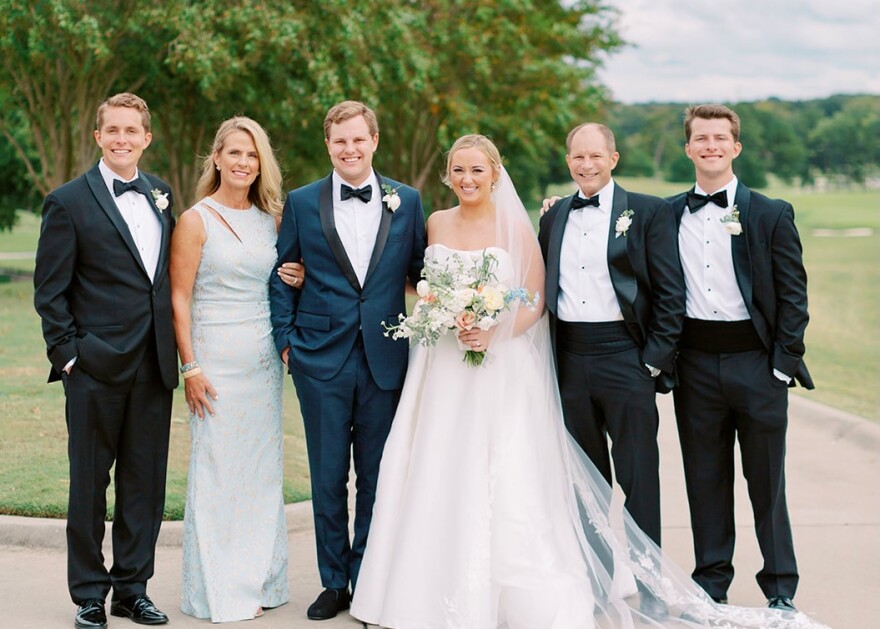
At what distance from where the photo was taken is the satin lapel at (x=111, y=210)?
5.14m

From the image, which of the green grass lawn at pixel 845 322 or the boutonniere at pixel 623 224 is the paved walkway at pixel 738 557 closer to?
the boutonniere at pixel 623 224

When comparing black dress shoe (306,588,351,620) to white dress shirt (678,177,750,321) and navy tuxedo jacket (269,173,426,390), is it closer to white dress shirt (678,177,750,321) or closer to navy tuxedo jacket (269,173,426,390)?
navy tuxedo jacket (269,173,426,390)

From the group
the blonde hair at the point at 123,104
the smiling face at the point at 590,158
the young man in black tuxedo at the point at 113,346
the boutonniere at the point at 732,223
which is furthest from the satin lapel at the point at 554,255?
the blonde hair at the point at 123,104

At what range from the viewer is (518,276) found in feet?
18.4

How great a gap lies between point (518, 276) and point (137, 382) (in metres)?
2.02

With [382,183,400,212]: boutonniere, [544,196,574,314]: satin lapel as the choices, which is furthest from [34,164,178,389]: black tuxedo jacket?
[544,196,574,314]: satin lapel

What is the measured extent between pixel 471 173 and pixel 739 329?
1.60 meters

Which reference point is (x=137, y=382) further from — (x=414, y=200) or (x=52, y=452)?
(x=52, y=452)

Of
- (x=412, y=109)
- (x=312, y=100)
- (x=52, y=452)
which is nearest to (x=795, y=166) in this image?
(x=412, y=109)

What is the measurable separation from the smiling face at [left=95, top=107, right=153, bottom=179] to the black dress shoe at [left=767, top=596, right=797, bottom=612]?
12.9 ft

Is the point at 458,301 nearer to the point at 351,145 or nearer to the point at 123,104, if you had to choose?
the point at 351,145

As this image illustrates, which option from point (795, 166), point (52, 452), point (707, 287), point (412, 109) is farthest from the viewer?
point (795, 166)

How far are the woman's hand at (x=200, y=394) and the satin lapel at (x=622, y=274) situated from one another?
7.11 ft

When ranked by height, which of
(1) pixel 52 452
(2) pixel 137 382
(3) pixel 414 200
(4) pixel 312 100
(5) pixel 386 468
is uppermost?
(4) pixel 312 100
